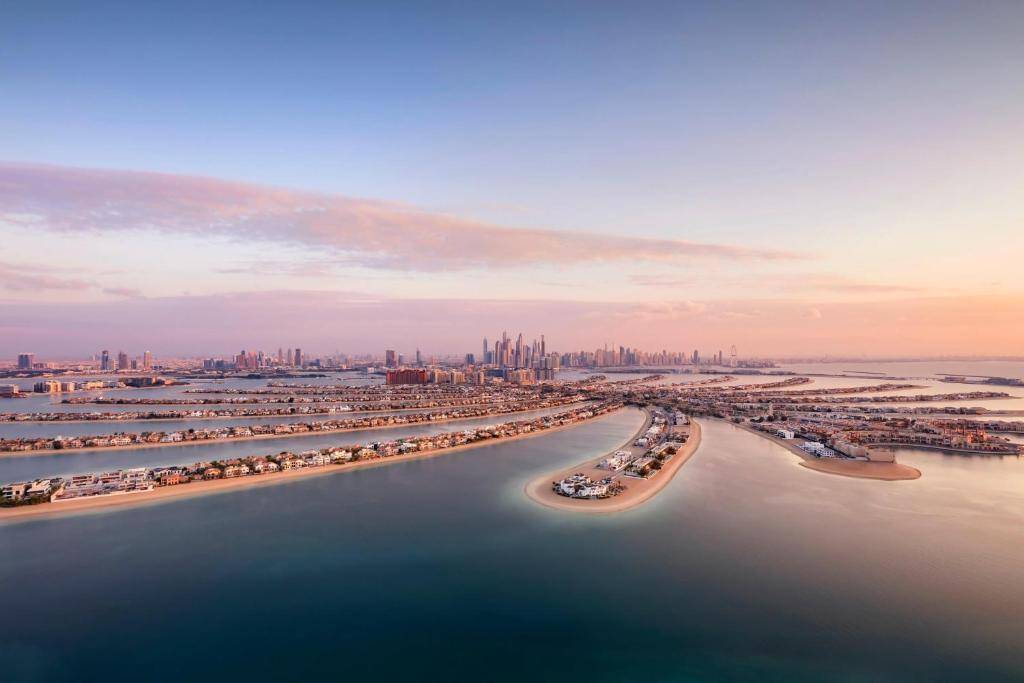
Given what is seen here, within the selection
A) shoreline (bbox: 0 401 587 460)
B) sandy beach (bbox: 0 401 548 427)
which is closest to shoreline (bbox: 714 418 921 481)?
shoreline (bbox: 0 401 587 460)

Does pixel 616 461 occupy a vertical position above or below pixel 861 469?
above

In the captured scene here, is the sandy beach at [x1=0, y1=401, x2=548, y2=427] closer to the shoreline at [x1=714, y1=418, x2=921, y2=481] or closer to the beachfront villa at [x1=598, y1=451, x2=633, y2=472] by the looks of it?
the beachfront villa at [x1=598, y1=451, x2=633, y2=472]

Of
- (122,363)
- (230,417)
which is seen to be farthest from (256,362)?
(230,417)

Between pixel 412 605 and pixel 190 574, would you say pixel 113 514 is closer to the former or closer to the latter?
pixel 190 574

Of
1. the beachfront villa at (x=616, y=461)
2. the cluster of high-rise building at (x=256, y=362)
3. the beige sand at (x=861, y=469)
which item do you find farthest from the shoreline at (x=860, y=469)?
the cluster of high-rise building at (x=256, y=362)

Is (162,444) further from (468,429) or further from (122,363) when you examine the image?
(122,363)
